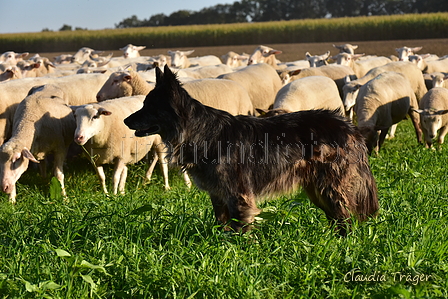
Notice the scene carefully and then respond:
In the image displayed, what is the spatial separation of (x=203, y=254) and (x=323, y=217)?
1.14 metres

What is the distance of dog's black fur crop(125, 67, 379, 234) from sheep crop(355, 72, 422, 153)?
446cm

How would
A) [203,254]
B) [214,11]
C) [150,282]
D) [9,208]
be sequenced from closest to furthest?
[150,282]
[203,254]
[9,208]
[214,11]

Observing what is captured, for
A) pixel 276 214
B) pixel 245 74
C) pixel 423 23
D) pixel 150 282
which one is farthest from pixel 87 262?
pixel 423 23

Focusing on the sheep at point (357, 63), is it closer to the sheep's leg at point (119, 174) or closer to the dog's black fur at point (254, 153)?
the sheep's leg at point (119, 174)

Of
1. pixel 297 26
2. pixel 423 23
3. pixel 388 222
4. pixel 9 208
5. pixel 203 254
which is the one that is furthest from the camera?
pixel 297 26

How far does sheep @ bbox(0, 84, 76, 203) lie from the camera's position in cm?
597

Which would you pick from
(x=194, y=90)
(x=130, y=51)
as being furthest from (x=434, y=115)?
(x=130, y=51)

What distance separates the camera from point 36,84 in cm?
803

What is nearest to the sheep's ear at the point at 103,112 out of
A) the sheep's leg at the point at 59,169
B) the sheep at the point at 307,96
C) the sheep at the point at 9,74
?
the sheep's leg at the point at 59,169

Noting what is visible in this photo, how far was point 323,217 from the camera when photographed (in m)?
4.03

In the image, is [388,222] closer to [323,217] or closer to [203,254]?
[323,217]

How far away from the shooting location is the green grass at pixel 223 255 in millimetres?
2848

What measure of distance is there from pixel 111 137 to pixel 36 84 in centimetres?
230

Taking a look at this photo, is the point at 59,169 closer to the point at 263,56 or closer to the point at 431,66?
the point at 263,56
